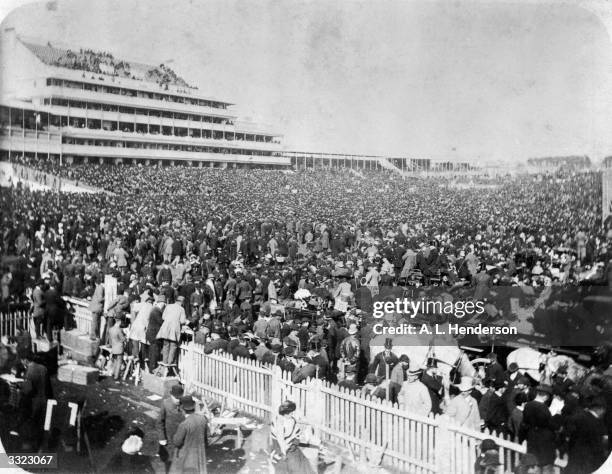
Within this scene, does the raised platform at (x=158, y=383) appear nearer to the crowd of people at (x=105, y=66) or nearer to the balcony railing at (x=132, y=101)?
the balcony railing at (x=132, y=101)

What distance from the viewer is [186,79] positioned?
8.59m

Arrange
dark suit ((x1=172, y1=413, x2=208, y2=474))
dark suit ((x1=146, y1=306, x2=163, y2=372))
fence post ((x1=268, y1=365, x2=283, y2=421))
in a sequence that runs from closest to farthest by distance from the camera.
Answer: dark suit ((x1=172, y1=413, x2=208, y2=474)) < fence post ((x1=268, y1=365, x2=283, y2=421)) < dark suit ((x1=146, y1=306, x2=163, y2=372))

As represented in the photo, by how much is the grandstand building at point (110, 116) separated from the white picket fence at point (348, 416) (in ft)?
11.5

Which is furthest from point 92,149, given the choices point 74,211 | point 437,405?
point 437,405

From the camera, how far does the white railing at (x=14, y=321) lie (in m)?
7.84

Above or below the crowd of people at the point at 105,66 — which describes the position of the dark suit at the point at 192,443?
below

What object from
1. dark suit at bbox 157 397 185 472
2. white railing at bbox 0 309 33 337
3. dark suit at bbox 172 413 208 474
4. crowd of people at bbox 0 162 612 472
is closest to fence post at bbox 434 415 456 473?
crowd of people at bbox 0 162 612 472

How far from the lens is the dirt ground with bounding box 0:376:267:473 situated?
6348 millimetres

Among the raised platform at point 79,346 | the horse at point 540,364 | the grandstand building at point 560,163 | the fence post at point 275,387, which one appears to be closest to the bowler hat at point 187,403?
the fence post at point 275,387

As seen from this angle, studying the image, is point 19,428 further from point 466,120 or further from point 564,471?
point 466,120

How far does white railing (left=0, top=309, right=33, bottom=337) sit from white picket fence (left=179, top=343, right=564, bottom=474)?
237 cm

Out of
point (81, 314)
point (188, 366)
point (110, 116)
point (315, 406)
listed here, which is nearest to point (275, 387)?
point (315, 406)

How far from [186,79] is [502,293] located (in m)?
5.60

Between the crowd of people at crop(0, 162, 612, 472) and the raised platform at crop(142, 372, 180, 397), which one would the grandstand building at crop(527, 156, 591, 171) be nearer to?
the crowd of people at crop(0, 162, 612, 472)
